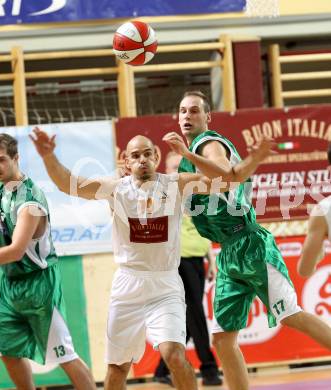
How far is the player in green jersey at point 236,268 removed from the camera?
20.5 feet

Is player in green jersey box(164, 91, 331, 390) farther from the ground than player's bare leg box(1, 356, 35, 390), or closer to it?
farther from the ground

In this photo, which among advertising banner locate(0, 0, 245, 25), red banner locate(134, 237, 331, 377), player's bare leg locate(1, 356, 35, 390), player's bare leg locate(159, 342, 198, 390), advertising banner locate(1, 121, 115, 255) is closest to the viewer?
player's bare leg locate(159, 342, 198, 390)

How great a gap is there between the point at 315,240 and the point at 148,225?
1754 millimetres

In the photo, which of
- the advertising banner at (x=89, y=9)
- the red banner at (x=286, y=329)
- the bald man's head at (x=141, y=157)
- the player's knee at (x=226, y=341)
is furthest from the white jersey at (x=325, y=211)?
the advertising banner at (x=89, y=9)

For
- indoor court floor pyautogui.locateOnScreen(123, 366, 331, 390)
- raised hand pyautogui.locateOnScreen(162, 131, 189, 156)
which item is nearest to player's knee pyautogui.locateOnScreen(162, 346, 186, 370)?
raised hand pyautogui.locateOnScreen(162, 131, 189, 156)

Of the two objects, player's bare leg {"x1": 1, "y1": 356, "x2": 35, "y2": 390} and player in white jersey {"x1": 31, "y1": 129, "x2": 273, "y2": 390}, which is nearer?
player in white jersey {"x1": 31, "y1": 129, "x2": 273, "y2": 390}

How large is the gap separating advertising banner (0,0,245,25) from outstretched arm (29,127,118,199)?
4.70 metres

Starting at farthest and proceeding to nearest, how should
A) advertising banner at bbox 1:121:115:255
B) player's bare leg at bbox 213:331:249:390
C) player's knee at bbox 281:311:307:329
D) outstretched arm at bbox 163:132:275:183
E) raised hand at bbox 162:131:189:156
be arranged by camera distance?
advertising banner at bbox 1:121:115:255 → player's bare leg at bbox 213:331:249:390 → player's knee at bbox 281:311:307:329 → raised hand at bbox 162:131:189:156 → outstretched arm at bbox 163:132:275:183

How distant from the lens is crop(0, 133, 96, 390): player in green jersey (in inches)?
233

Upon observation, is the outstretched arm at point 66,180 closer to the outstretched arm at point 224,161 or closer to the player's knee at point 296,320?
the outstretched arm at point 224,161

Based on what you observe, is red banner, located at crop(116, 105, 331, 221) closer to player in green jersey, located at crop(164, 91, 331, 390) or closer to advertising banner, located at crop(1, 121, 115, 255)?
advertising banner, located at crop(1, 121, 115, 255)

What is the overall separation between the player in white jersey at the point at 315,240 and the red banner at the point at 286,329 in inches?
203

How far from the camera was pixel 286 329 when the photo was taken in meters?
9.66

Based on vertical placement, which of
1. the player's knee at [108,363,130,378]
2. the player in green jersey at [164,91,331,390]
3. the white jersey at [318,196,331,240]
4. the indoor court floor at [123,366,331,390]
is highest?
the white jersey at [318,196,331,240]
